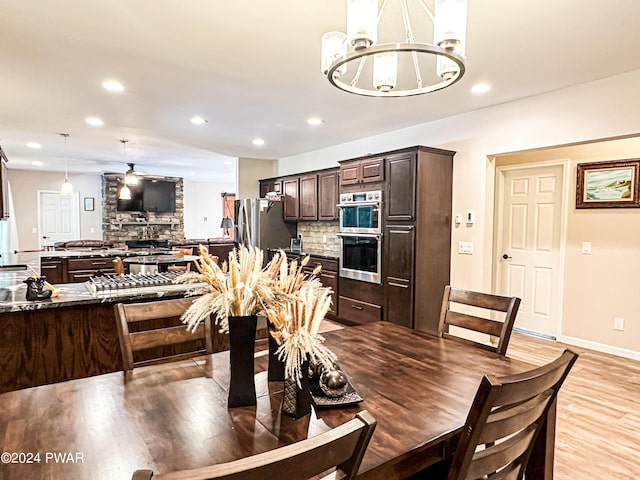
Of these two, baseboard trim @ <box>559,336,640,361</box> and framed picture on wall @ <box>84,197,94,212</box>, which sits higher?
framed picture on wall @ <box>84,197,94,212</box>

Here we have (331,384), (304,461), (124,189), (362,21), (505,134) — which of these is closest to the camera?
(304,461)

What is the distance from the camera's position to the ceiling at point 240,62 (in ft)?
7.05

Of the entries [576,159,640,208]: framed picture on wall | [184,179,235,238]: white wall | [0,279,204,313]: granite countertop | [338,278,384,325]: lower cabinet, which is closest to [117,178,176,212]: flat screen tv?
[184,179,235,238]: white wall

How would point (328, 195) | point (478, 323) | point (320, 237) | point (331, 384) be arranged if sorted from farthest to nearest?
point (320, 237)
point (328, 195)
point (478, 323)
point (331, 384)

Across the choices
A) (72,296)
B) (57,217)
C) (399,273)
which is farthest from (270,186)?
(57,217)

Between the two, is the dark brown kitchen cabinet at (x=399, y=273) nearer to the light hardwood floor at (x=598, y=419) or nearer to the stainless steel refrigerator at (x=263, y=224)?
the light hardwood floor at (x=598, y=419)

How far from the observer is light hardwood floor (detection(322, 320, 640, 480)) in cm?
209

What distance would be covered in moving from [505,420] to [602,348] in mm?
3974

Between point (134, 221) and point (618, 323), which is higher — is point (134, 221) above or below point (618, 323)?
above

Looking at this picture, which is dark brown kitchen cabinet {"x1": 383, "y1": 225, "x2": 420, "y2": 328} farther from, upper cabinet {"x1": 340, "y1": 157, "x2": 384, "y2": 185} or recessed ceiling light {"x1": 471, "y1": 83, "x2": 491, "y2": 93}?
recessed ceiling light {"x1": 471, "y1": 83, "x2": 491, "y2": 93}

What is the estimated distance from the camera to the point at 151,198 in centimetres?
1027

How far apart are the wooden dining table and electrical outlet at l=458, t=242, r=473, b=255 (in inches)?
102

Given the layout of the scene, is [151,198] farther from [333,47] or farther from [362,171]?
[333,47]

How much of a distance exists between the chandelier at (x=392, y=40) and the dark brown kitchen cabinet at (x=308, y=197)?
3520mm
